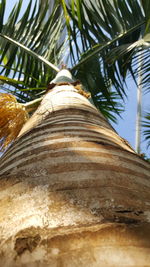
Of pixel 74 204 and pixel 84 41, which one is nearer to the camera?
pixel 74 204

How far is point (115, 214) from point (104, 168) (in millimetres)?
199

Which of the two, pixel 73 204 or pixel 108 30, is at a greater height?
pixel 108 30

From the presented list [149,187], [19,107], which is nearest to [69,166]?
[149,187]

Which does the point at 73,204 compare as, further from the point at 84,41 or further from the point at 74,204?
the point at 84,41

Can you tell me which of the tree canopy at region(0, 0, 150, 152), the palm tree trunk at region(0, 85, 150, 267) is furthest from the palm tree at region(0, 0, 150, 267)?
the tree canopy at region(0, 0, 150, 152)

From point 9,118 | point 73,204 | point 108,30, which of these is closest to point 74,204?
point 73,204

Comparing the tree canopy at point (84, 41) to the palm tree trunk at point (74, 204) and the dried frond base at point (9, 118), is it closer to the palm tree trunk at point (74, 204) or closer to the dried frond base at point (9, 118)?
the dried frond base at point (9, 118)

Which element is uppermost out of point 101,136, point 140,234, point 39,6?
point 39,6

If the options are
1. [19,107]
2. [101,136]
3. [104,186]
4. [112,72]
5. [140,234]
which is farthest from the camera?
[112,72]

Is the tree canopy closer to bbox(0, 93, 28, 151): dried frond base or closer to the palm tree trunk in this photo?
bbox(0, 93, 28, 151): dried frond base

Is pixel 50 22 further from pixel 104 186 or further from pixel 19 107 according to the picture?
pixel 104 186

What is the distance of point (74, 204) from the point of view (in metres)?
0.58

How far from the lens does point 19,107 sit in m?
2.24

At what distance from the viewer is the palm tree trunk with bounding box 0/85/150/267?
46cm
